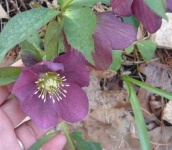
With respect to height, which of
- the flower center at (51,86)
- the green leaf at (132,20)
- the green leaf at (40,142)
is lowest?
the green leaf at (40,142)

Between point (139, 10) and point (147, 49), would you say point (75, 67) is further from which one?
point (147, 49)

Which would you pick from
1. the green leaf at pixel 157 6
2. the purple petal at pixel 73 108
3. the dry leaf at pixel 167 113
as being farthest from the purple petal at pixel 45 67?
the dry leaf at pixel 167 113

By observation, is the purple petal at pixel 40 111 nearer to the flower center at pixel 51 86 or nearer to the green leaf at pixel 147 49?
the flower center at pixel 51 86

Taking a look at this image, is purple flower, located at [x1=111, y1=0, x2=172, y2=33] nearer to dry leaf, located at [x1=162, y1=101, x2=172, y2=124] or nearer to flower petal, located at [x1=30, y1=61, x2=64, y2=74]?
flower petal, located at [x1=30, y1=61, x2=64, y2=74]

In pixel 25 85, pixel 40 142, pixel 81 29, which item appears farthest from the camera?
pixel 40 142

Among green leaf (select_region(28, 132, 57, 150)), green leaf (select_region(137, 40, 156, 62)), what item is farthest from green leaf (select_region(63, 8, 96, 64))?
green leaf (select_region(137, 40, 156, 62))

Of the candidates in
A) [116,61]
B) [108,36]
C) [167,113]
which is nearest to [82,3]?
[108,36]
